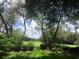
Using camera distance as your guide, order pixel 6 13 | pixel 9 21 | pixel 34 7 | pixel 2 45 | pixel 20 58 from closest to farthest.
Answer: pixel 20 58, pixel 34 7, pixel 2 45, pixel 6 13, pixel 9 21

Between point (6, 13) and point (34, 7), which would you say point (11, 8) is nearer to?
point (6, 13)

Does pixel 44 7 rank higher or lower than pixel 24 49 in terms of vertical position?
higher

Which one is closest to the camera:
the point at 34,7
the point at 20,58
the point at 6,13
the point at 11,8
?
the point at 20,58

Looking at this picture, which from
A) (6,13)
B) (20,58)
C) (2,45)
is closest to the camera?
(20,58)

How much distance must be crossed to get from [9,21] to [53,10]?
22129mm

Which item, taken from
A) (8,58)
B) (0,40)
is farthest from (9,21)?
(8,58)

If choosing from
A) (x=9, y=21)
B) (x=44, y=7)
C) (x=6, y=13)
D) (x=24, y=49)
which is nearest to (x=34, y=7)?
(x=44, y=7)

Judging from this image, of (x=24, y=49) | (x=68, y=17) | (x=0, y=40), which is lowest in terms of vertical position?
(x=24, y=49)

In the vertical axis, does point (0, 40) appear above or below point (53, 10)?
below

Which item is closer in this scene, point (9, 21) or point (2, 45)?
point (2, 45)

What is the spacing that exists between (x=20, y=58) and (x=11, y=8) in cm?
1699

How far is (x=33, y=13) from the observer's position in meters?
17.1

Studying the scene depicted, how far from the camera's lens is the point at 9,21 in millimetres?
37812

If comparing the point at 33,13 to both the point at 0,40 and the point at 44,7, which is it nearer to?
the point at 44,7
